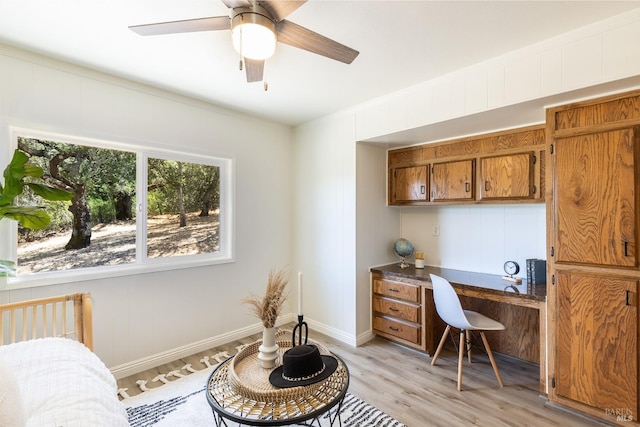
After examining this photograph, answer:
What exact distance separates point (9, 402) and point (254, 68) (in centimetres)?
171

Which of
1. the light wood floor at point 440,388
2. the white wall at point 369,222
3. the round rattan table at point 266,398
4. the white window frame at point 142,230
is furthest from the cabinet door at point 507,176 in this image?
the white window frame at point 142,230

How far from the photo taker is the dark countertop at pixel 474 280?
2246 millimetres

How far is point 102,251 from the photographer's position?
2.46 meters

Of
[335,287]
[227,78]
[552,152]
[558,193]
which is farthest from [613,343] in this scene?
[227,78]

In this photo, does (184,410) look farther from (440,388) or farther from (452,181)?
(452,181)

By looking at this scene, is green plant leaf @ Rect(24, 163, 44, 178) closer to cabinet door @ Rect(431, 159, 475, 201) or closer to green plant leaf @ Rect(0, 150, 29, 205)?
green plant leaf @ Rect(0, 150, 29, 205)

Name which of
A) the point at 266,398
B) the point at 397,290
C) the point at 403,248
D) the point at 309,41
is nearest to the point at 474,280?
the point at 397,290

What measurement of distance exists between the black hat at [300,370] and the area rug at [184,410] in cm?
70

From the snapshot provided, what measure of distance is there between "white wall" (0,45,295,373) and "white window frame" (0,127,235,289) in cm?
5

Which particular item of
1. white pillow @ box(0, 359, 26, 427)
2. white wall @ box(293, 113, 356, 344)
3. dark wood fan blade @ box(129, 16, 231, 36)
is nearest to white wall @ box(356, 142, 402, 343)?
white wall @ box(293, 113, 356, 344)

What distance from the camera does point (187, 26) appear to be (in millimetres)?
1382

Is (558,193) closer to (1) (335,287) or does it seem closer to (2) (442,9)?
(2) (442,9)

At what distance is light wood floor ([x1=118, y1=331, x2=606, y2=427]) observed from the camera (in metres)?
1.96

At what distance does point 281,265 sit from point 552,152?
2.87 metres
